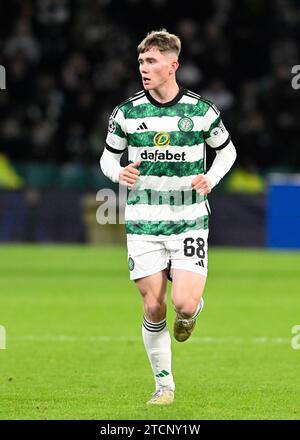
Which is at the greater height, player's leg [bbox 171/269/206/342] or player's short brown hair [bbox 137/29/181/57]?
player's short brown hair [bbox 137/29/181/57]

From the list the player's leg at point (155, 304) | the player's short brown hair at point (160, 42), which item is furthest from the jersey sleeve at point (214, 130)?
the player's leg at point (155, 304)

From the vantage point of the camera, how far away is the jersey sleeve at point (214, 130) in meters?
7.79

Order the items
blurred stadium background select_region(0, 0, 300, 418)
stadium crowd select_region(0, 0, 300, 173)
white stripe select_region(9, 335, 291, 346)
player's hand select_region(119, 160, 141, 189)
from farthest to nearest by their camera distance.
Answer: stadium crowd select_region(0, 0, 300, 173) → white stripe select_region(9, 335, 291, 346) → blurred stadium background select_region(0, 0, 300, 418) → player's hand select_region(119, 160, 141, 189)

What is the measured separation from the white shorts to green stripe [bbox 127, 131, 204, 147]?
0.55m

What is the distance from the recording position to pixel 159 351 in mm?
7770

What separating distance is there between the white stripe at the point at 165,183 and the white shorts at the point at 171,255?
292 millimetres

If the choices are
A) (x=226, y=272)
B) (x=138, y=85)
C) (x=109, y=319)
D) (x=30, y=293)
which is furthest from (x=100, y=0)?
(x=109, y=319)

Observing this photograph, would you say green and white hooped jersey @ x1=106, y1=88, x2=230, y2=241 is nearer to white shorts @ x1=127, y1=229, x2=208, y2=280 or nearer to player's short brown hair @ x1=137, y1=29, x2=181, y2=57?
white shorts @ x1=127, y1=229, x2=208, y2=280

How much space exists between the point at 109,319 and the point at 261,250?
346 inches

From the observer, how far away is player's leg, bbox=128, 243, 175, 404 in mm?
7676

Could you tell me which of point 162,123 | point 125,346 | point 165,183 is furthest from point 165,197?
point 125,346

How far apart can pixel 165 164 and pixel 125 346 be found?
3.39 m

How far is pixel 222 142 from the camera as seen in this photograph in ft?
25.8

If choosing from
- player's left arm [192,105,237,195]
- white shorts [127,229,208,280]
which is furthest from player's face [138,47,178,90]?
white shorts [127,229,208,280]
